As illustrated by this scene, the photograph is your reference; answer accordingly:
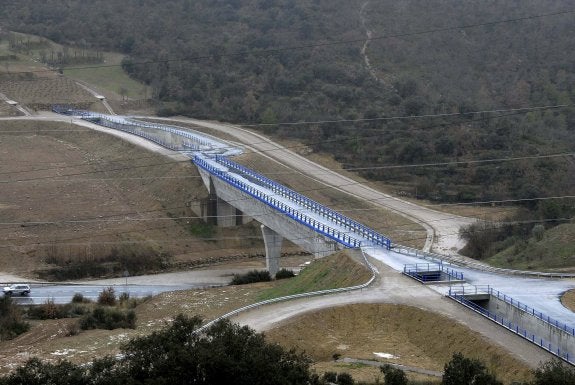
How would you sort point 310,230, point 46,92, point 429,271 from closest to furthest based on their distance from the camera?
point 429,271 < point 310,230 < point 46,92

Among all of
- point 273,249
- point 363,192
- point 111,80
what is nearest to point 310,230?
point 273,249

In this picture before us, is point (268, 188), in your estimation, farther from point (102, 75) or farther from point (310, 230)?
point (102, 75)

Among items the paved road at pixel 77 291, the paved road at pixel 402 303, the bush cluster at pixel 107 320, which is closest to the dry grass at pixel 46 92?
the paved road at pixel 77 291

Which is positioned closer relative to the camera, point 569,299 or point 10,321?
point 569,299

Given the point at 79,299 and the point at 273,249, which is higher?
the point at 273,249

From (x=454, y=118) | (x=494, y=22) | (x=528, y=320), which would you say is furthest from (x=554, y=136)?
(x=528, y=320)

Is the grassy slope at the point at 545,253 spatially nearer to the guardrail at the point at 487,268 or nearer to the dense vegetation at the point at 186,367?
the guardrail at the point at 487,268

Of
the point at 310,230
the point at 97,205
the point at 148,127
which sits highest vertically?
the point at 148,127
